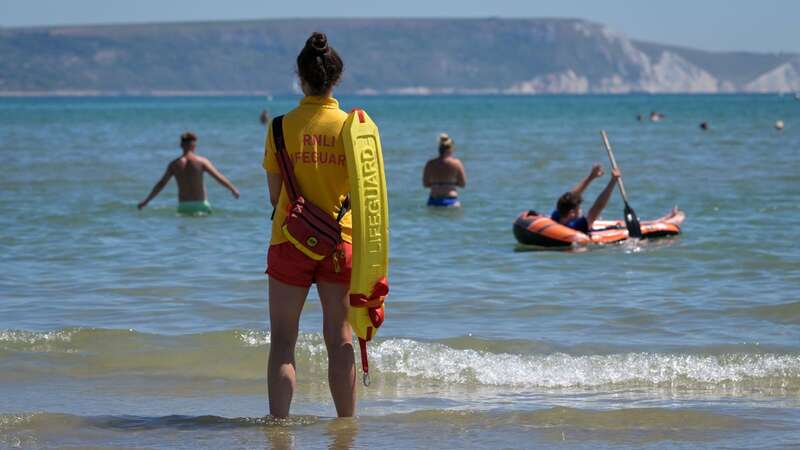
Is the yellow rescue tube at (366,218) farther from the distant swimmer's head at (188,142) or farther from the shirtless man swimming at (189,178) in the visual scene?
the distant swimmer's head at (188,142)

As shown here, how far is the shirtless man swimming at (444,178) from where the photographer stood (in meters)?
16.0

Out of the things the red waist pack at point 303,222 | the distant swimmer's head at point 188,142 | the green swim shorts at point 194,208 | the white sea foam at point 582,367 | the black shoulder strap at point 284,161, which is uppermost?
the distant swimmer's head at point 188,142

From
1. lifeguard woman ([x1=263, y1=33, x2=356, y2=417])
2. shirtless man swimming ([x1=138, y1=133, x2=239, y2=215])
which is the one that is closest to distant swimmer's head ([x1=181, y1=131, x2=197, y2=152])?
shirtless man swimming ([x1=138, y1=133, x2=239, y2=215])

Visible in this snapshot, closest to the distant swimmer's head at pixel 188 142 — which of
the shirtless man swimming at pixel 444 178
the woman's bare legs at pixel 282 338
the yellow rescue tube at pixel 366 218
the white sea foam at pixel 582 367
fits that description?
the shirtless man swimming at pixel 444 178

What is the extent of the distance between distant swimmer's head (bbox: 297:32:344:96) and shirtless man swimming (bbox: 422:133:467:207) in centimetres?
1090

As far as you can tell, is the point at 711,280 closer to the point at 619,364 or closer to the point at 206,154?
the point at 619,364

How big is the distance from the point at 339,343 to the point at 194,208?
10.3 metres

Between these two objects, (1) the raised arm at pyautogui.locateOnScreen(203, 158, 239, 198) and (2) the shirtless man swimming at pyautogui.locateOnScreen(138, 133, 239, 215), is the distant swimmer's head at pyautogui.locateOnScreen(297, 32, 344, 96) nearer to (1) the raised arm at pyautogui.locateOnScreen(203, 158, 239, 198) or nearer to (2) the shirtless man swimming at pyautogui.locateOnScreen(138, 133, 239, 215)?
(1) the raised arm at pyautogui.locateOnScreen(203, 158, 239, 198)

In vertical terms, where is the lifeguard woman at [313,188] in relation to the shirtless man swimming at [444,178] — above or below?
below

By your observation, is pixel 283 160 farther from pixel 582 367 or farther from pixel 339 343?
pixel 582 367

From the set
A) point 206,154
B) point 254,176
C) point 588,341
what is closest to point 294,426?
point 588,341

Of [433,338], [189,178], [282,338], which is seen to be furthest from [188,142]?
[282,338]

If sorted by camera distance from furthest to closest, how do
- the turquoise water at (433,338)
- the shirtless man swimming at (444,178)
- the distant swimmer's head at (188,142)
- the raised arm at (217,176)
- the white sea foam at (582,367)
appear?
the shirtless man swimming at (444,178), the distant swimmer's head at (188,142), the raised arm at (217,176), the white sea foam at (582,367), the turquoise water at (433,338)

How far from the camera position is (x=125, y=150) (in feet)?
116
